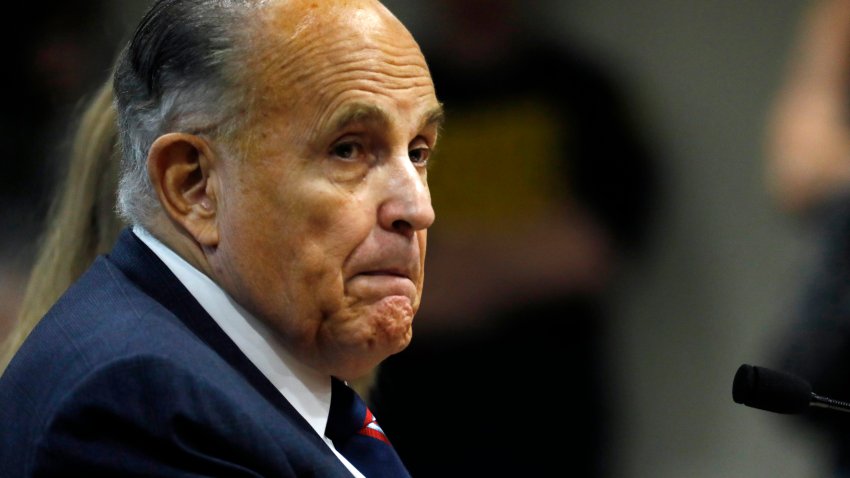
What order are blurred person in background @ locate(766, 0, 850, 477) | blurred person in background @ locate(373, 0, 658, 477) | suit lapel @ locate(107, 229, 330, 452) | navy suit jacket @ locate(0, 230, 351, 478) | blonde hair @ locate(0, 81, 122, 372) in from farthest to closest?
blurred person in background @ locate(373, 0, 658, 477), blurred person in background @ locate(766, 0, 850, 477), blonde hair @ locate(0, 81, 122, 372), suit lapel @ locate(107, 229, 330, 452), navy suit jacket @ locate(0, 230, 351, 478)

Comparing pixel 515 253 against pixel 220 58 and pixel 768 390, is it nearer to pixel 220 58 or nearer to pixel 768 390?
pixel 768 390

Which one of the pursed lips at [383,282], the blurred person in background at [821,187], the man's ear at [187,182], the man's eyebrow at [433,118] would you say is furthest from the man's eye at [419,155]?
the blurred person in background at [821,187]

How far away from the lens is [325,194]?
1643 mm

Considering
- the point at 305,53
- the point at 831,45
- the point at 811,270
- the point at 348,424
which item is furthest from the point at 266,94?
the point at 831,45

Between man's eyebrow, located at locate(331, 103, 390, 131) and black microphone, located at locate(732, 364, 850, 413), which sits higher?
man's eyebrow, located at locate(331, 103, 390, 131)

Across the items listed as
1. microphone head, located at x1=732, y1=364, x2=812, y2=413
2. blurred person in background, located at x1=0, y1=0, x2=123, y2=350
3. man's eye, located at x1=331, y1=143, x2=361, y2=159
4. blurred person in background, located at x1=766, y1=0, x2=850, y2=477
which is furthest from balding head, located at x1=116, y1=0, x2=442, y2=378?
blurred person in background, located at x1=0, y1=0, x2=123, y2=350

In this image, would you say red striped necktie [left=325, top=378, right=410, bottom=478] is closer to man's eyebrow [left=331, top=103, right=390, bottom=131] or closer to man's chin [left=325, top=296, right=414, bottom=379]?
man's chin [left=325, top=296, right=414, bottom=379]

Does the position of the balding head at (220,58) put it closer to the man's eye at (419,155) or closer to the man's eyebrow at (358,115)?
the man's eyebrow at (358,115)

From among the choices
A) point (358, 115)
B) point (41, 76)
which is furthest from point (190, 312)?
point (41, 76)

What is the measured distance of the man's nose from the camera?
1.68 m

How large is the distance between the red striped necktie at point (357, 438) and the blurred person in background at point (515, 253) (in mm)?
1471

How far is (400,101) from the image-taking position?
1.71m

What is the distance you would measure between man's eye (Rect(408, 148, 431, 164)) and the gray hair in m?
0.25

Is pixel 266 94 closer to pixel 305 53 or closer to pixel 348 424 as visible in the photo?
pixel 305 53
